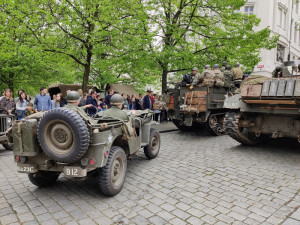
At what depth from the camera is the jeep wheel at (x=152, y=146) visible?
21.3ft

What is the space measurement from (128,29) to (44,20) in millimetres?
4502

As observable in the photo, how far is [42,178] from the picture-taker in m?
4.65

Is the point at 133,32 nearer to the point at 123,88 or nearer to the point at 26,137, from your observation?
the point at 123,88

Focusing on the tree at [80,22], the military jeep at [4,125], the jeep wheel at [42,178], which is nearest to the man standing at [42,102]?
the military jeep at [4,125]

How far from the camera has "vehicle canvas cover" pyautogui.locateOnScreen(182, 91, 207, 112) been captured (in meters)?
9.50

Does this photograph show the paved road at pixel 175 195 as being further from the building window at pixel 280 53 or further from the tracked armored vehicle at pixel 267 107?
the building window at pixel 280 53

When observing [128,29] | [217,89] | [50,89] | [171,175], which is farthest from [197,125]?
[50,89]

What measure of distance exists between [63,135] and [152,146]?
3.29 meters

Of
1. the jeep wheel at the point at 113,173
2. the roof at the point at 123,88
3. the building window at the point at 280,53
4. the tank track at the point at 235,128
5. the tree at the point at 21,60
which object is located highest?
the building window at the point at 280,53

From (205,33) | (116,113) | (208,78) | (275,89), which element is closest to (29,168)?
(116,113)

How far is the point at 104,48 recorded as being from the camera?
13.1 m

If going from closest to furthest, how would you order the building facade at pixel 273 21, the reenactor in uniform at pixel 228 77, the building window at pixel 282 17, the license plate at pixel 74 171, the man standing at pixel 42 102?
the license plate at pixel 74 171, the man standing at pixel 42 102, the reenactor in uniform at pixel 228 77, the building facade at pixel 273 21, the building window at pixel 282 17

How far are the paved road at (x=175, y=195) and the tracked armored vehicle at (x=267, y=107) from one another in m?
1.09

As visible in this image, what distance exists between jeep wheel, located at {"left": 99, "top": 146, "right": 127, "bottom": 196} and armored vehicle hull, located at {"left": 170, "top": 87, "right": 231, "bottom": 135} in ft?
17.4
